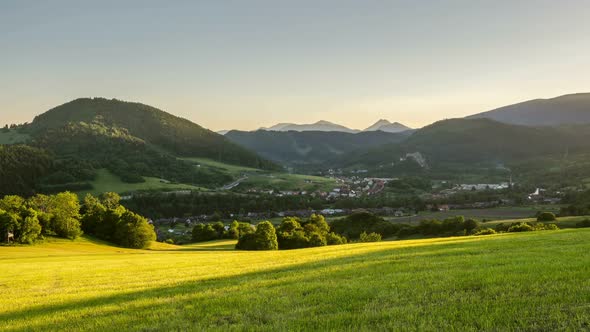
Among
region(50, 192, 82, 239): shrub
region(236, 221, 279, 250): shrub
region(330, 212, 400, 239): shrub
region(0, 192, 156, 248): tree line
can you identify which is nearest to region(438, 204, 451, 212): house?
region(330, 212, 400, 239): shrub

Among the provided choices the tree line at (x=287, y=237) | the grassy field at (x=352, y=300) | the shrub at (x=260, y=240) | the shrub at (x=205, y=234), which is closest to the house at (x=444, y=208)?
the tree line at (x=287, y=237)

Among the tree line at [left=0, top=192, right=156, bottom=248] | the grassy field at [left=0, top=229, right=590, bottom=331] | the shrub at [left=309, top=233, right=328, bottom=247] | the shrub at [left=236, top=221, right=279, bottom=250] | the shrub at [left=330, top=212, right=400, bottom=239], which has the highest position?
the grassy field at [left=0, top=229, right=590, bottom=331]

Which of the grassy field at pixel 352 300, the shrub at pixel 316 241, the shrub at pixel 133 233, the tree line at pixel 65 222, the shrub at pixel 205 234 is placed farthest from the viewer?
the shrub at pixel 205 234

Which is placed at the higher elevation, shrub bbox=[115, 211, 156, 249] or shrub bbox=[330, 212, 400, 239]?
shrub bbox=[115, 211, 156, 249]

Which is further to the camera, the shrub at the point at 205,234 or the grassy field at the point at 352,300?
the shrub at the point at 205,234

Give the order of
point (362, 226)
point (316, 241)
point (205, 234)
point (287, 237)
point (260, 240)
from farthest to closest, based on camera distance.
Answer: point (362, 226) < point (205, 234) < point (287, 237) < point (316, 241) < point (260, 240)

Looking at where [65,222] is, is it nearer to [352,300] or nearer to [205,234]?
[205,234]

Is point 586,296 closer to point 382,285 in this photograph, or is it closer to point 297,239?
point 382,285

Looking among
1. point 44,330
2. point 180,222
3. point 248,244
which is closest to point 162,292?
point 44,330

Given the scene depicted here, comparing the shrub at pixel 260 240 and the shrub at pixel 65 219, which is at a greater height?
the shrub at pixel 65 219

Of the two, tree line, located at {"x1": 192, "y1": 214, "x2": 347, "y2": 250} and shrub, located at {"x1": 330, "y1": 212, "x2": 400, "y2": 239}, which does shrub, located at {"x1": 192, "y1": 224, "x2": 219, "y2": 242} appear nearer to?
tree line, located at {"x1": 192, "y1": 214, "x2": 347, "y2": 250}

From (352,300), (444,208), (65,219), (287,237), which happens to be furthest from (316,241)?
(444,208)

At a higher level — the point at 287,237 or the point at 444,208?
the point at 287,237

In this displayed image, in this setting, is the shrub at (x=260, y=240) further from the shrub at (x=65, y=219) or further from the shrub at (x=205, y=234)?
the shrub at (x=205, y=234)
